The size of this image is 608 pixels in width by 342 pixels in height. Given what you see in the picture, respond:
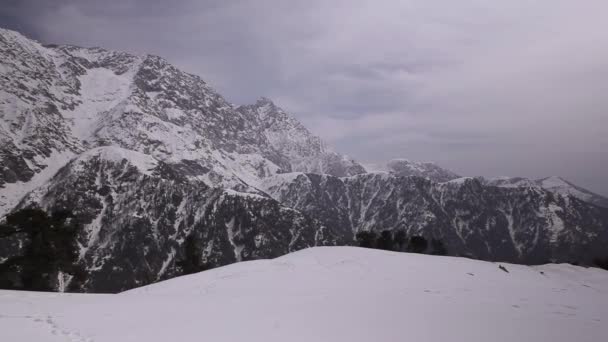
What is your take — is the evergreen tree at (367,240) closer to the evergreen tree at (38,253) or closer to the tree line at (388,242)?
the tree line at (388,242)

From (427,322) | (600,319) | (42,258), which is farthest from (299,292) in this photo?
(42,258)

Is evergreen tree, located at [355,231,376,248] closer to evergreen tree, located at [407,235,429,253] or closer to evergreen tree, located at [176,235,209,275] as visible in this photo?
evergreen tree, located at [407,235,429,253]

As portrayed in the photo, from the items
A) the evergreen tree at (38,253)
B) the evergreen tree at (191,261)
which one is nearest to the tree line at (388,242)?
the evergreen tree at (191,261)

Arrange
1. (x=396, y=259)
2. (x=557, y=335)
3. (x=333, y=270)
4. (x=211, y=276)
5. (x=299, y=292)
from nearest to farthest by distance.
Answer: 1. (x=557, y=335)
2. (x=299, y=292)
3. (x=211, y=276)
4. (x=333, y=270)
5. (x=396, y=259)

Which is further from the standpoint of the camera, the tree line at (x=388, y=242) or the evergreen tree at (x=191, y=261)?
the tree line at (x=388, y=242)

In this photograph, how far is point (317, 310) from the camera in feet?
59.6

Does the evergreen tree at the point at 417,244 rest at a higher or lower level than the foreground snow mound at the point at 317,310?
lower

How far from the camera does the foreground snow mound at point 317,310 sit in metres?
14.5

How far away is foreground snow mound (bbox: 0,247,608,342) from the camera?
47.6ft

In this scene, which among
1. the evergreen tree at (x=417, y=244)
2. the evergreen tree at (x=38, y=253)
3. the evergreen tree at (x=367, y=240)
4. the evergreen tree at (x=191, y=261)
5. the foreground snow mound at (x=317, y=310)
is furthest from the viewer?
the evergreen tree at (x=417, y=244)

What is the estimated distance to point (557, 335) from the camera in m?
A: 15.5

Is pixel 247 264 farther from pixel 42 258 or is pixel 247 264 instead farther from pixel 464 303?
pixel 42 258

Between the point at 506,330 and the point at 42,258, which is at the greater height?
the point at 506,330

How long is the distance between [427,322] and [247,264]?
18612 mm
